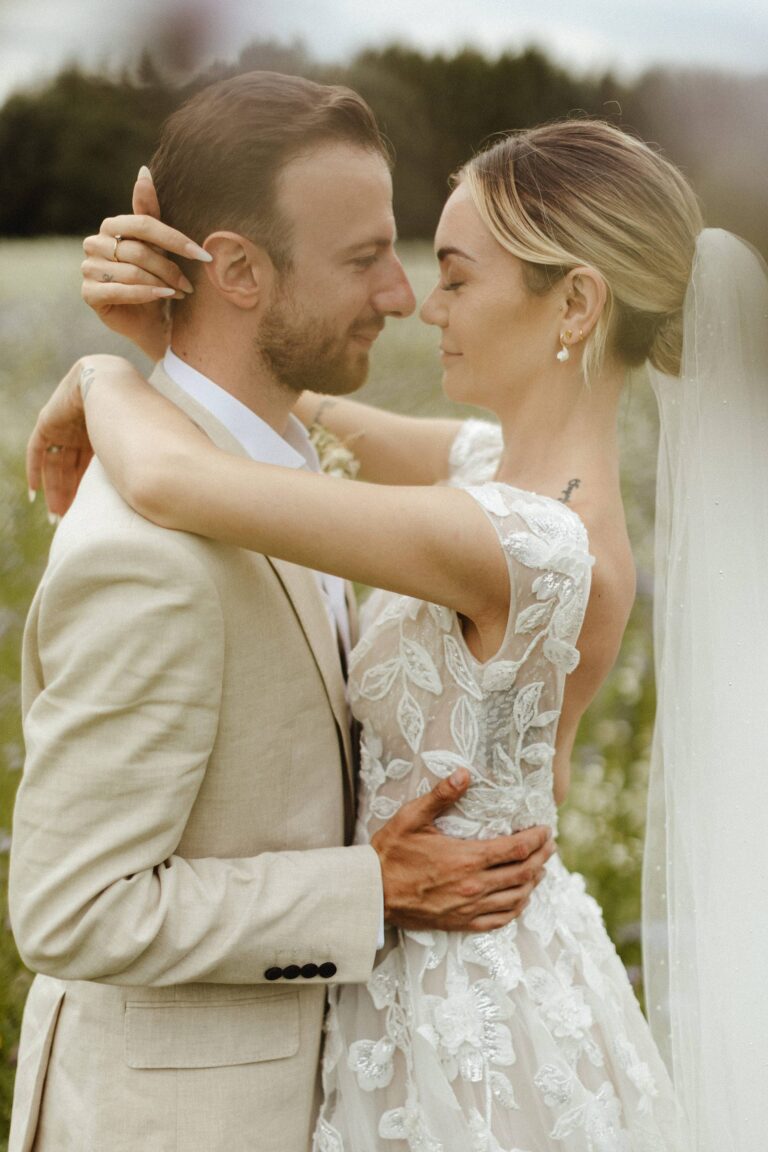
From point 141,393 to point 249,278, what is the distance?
0.35 meters

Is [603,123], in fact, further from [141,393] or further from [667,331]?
[141,393]

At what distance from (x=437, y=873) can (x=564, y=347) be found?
40.5 inches

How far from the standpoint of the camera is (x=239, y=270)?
234 cm

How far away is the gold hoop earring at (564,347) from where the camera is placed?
7.32 feet

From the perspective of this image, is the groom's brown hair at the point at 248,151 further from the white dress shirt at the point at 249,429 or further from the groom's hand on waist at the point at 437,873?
the groom's hand on waist at the point at 437,873

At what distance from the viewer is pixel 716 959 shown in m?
2.23

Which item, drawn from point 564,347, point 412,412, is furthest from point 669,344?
point 412,412

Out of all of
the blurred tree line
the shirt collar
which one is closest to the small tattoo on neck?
the shirt collar

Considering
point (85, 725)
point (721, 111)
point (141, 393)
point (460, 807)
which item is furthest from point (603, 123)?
point (721, 111)

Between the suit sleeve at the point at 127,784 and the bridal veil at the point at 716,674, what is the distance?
2.72 ft

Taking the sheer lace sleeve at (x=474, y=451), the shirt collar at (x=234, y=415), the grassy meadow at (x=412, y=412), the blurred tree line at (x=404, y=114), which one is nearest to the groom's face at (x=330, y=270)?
the shirt collar at (x=234, y=415)

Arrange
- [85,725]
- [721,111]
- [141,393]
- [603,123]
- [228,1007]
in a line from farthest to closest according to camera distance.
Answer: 1. [721,111]
2. [603,123]
3. [141,393]
4. [228,1007]
5. [85,725]

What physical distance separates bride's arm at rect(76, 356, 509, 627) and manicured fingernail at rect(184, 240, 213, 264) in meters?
0.40

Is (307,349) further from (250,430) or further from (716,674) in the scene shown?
(716,674)
